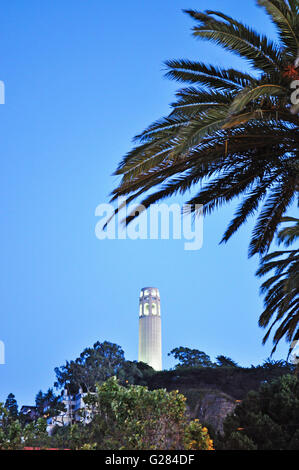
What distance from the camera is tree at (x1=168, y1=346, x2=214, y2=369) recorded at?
65.3 metres

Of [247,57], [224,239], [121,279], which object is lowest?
[224,239]

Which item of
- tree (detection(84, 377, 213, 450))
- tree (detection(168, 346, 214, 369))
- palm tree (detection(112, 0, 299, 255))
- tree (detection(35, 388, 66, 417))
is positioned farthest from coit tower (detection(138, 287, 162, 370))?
palm tree (detection(112, 0, 299, 255))

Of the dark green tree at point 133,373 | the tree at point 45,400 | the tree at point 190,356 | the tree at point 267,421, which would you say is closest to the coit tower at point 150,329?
the tree at point 190,356

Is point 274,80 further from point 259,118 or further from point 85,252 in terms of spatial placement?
point 85,252

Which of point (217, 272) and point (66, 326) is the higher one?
point (217, 272)

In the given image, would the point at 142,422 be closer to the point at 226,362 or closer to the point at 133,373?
the point at 133,373

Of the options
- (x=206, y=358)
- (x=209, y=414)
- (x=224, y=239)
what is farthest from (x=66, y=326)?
(x=224, y=239)

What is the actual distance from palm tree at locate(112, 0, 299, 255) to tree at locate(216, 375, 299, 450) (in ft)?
32.0

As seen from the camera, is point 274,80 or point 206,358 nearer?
point 274,80

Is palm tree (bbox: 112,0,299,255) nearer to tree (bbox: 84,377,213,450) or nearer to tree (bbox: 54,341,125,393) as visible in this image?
A: tree (bbox: 84,377,213,450)

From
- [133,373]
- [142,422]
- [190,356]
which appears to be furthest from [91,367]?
[142,422]

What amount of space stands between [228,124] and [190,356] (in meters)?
62.8
